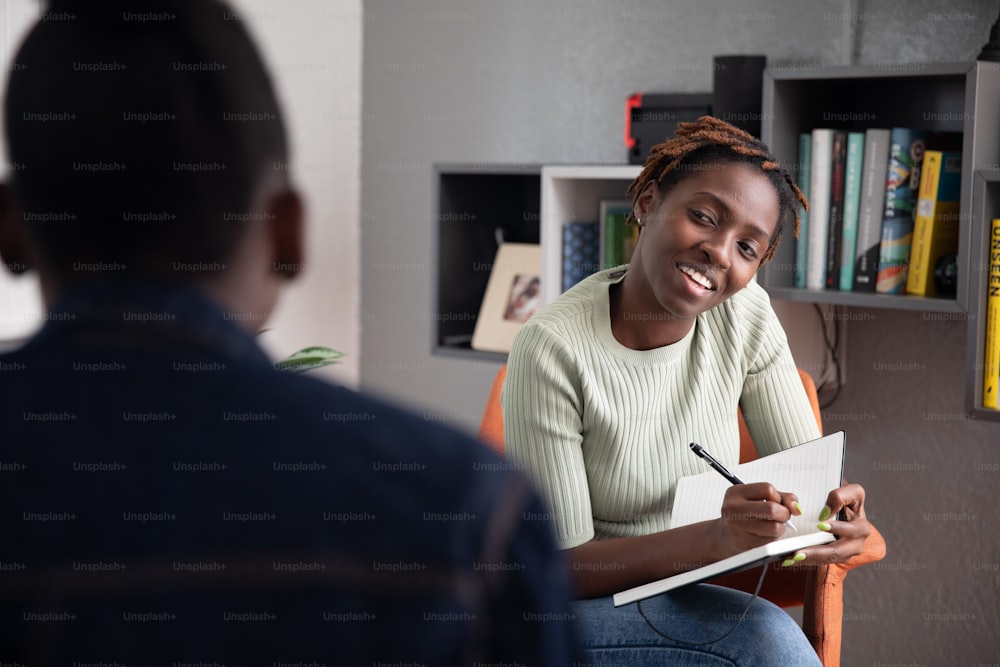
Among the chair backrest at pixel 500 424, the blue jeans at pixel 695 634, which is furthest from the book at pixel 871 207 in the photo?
the blue jeans at pixel 695 634

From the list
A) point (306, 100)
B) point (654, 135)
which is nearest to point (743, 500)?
point (654, 135)

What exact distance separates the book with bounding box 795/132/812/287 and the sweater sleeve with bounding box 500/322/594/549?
0.78 metres

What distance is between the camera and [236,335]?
0.43 meters

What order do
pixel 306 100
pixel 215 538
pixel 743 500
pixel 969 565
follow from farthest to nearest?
pixel 306 100, pixel 969 565, pixel 743 500, pixel 215 538

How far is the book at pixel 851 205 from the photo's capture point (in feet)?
6.48

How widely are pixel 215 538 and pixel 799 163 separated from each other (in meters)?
1.85

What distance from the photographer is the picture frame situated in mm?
2607

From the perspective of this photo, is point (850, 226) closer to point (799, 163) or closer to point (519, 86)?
point (799, 163)

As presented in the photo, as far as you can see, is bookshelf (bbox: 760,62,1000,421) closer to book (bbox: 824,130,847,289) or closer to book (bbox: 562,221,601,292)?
book (bbox: 824,130,847,289)

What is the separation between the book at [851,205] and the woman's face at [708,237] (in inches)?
20.4

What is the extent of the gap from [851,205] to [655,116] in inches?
20.3

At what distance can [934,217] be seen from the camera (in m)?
1.90

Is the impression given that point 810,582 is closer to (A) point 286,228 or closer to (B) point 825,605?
(B) point 825,605

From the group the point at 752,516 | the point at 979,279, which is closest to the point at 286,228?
the point at 752,516
